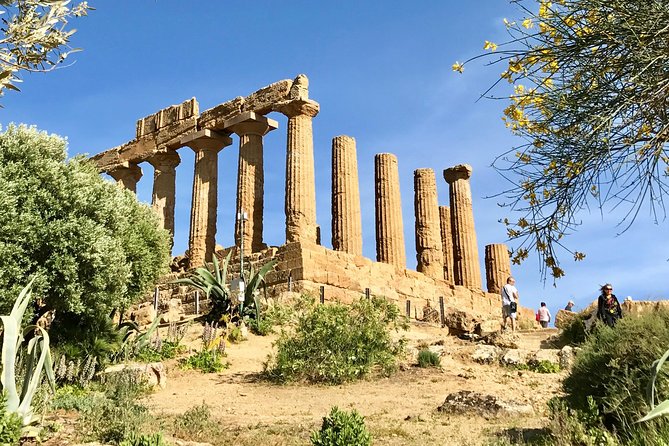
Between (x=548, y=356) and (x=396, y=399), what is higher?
(x=548, y=356)

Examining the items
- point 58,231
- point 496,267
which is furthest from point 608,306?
point 496,267

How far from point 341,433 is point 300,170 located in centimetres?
1850

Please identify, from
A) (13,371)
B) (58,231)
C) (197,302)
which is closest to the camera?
(13,371)

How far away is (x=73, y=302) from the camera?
13070 millimetres

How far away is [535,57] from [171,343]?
456 inches

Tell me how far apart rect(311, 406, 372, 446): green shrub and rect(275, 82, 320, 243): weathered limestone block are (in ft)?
55.8

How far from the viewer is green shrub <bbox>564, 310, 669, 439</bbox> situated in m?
6.30

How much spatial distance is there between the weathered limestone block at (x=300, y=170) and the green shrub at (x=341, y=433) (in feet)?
55.8

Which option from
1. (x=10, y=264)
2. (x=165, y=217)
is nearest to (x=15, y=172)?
(x=10, y=264)

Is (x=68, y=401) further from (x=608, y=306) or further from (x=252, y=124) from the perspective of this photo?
(x=252, y=124)

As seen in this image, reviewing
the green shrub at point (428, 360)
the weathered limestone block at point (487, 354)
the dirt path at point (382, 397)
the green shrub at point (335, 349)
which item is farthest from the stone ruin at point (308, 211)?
the dirt path at point (382, 397)

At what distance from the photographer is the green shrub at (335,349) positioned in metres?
13.3

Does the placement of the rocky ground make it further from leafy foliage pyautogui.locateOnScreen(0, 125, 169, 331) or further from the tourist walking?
the tourist walking

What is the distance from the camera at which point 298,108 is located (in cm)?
2506
